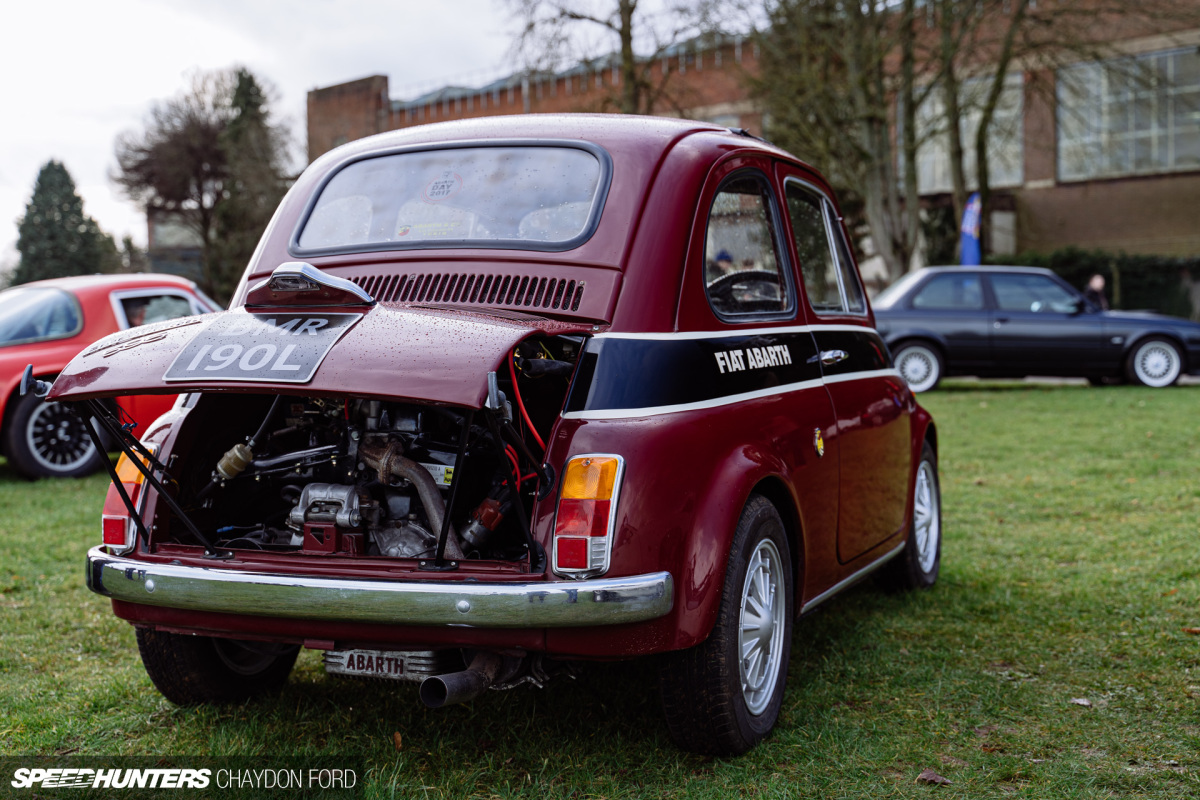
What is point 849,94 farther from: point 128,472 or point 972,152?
point 128,472

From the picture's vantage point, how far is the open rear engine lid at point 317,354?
280 cm

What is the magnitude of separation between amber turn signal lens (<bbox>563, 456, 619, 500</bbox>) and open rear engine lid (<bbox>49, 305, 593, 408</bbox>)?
1.22ft

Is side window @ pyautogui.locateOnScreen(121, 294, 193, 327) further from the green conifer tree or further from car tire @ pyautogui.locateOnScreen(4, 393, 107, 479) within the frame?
the green conifer tree

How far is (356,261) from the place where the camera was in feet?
12.9

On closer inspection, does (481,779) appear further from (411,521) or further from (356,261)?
(356,261)

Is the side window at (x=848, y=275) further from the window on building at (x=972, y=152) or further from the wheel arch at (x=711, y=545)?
the window on building at (x=972, y=152)

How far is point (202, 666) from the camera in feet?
12.5

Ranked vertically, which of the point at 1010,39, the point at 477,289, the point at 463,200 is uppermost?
the point at 1010,39

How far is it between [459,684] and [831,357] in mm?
2133

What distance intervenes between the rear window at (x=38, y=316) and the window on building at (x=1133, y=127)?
2780 cm

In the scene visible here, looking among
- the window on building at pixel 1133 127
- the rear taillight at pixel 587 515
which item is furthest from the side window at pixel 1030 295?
the window on building at pixel 1133 127

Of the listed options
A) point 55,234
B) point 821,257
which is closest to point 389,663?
point 821,257

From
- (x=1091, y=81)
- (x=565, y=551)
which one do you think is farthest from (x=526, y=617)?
(x=1091, y=81)

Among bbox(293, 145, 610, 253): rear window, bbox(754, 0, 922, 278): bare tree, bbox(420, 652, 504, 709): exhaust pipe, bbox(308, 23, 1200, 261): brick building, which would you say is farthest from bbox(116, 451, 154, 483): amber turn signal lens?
bbox(308, 23, 1200, 261): brick building
